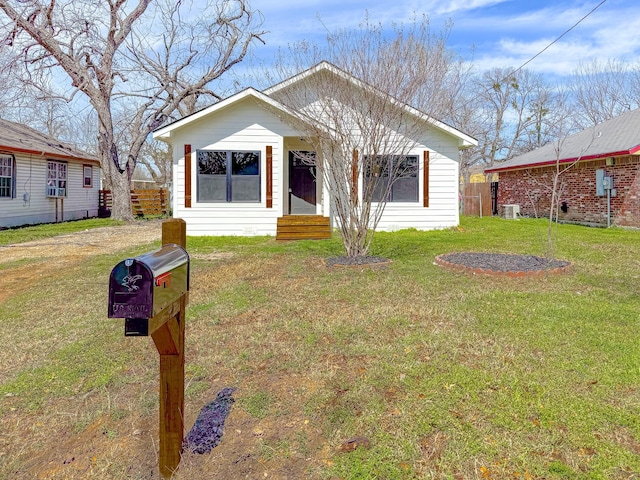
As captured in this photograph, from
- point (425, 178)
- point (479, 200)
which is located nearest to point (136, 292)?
point (425, 178)

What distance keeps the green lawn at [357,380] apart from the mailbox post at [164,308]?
12.6 inches

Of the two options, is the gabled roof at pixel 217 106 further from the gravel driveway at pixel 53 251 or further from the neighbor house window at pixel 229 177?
the gravel driveway at pixel 53 251

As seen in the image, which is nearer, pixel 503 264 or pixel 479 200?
pixel 503 264

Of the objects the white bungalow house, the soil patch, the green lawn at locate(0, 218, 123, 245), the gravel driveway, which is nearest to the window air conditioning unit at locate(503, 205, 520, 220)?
the white bungalow house

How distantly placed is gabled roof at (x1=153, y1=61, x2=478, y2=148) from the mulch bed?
8.63 feet

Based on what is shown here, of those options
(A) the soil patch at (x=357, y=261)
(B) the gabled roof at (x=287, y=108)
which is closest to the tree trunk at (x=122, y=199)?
(B) the gabled roof at (x=287, y=108)

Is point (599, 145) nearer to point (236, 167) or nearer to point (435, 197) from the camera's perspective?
point (435, 197)

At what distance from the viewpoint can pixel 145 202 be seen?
74.4ft

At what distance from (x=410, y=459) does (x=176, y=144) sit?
10888 mm

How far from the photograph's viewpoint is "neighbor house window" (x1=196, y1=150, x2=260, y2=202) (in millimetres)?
11891

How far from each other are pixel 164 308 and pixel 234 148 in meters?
10.5

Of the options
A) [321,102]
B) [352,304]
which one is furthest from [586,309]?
[321,102]

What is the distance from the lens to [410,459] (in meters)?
2.28

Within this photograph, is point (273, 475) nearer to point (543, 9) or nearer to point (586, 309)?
point (586, 309)
